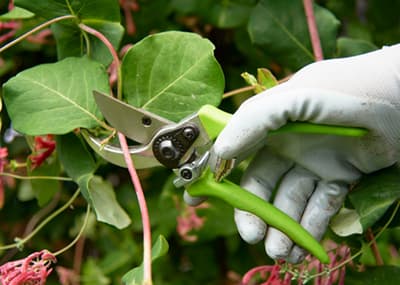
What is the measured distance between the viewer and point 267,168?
0.80m

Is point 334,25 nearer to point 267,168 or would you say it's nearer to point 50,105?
point 267,168

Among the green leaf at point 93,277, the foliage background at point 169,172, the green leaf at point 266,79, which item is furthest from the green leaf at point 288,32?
the green leaf at point 93,277

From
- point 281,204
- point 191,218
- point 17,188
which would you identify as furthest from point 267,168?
point 17,188

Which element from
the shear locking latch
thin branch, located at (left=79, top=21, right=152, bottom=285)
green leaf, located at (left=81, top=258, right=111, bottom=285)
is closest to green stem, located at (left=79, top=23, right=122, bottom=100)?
thin branch, located at (left=79, top=21, right=152, bottom=285)

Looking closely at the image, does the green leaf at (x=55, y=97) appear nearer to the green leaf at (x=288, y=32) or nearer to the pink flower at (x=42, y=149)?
the pink flower at (x=42, y=149)

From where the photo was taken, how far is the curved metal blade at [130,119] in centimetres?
75

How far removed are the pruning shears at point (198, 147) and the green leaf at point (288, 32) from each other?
263 millimetres

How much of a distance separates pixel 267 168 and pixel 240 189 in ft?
0.25

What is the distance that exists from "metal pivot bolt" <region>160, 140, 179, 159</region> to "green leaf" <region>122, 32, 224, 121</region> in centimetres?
7

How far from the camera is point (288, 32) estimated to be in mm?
972

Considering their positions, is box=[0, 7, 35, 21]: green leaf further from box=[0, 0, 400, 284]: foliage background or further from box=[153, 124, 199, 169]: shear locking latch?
box=[153, 124, 199, 169]: shear locking latch

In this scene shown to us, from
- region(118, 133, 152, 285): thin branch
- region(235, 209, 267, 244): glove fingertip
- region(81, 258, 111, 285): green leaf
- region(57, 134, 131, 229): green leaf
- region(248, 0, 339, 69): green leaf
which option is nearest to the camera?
region(118, 133, 152, 285): thin branch

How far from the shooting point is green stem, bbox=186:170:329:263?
722 millimetres

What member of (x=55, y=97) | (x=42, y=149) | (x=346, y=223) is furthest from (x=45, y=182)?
(x=346, y=223)
